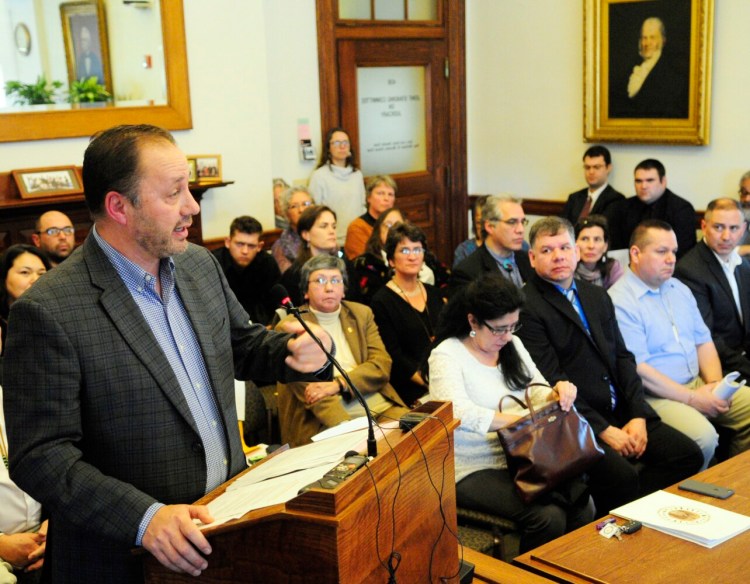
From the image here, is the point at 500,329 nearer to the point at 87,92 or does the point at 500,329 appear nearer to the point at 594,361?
the point at 594,361

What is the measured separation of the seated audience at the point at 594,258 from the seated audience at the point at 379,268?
767 mm

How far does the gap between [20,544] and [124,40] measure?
163 inches

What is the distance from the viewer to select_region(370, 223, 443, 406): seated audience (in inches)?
163

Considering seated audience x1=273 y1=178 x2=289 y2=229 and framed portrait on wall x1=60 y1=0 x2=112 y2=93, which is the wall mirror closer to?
framed portrait on wall x1=60 y1=0 x2=112 y2=93

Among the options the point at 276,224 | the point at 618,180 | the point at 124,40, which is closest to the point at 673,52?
the point at 618,180

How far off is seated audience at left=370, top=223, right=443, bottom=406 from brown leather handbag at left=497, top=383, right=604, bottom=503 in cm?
108

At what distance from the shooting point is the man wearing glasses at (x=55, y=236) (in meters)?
4.85

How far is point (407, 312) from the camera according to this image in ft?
14.0

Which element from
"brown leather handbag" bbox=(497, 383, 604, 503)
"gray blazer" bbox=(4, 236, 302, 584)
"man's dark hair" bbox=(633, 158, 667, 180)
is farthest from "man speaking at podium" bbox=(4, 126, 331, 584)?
"man's dark hair" bbox=(633, 158, 667, 180)

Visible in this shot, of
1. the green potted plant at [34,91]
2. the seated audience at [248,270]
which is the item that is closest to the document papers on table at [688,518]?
the seated audience at [248,270]

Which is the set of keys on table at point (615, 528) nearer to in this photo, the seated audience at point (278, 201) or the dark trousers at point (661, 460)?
the dark trousers at point (661, 460)

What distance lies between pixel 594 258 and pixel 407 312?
47.8 inches

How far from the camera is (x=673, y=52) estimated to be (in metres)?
6.75

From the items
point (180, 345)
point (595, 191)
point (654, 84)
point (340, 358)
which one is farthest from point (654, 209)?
point (180, 345)
